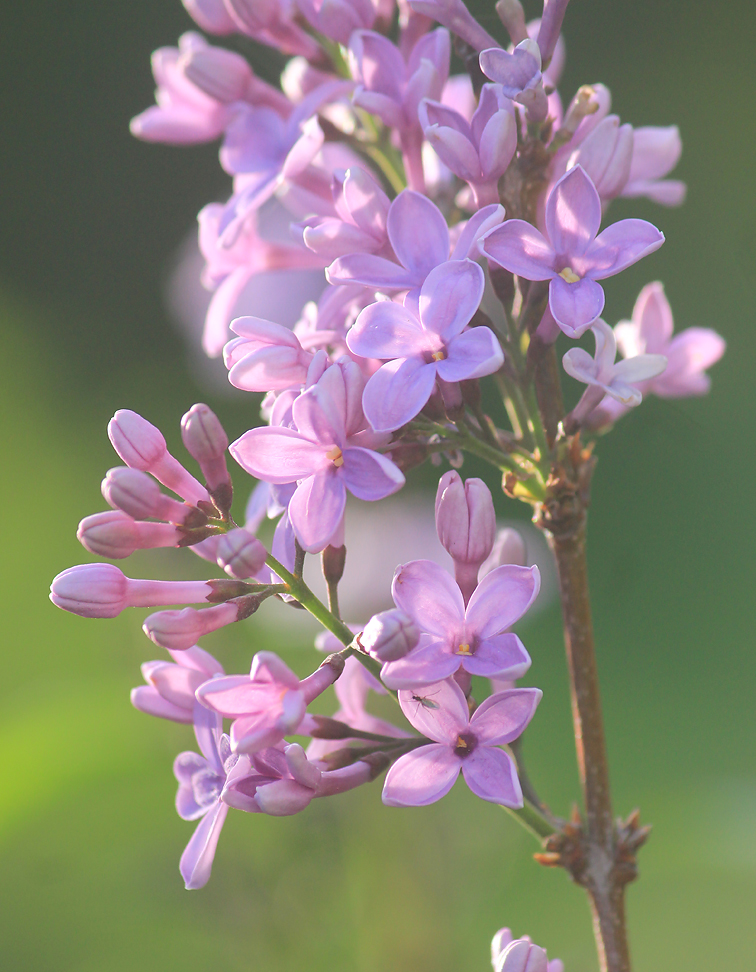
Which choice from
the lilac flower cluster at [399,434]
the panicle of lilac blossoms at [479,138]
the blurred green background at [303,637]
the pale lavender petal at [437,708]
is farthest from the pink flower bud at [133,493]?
the blurred green background at [303,637]

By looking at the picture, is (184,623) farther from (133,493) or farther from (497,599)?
(497,599)

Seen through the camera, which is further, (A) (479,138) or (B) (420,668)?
(A) (479,138)

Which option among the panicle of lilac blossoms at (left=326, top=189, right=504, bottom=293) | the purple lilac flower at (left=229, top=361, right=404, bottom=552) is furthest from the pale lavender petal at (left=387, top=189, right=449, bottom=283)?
the purple lilac flower at (left=229, top=361, right=404, bottom=552)

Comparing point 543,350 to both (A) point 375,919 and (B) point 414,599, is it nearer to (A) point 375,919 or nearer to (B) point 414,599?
(B) point 414,599

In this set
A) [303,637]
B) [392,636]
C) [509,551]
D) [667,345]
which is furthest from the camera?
[303,637]

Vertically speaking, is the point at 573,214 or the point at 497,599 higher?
the point at 573,214

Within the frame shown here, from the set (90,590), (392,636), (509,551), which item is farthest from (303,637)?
(392,636)

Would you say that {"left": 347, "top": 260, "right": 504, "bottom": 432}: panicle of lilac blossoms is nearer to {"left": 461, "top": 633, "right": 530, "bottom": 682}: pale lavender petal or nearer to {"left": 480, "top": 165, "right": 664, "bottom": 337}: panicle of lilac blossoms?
{"left": 480, "top": 165, "right": 664, "bottom": 337}: panicle of lilac blossoms
